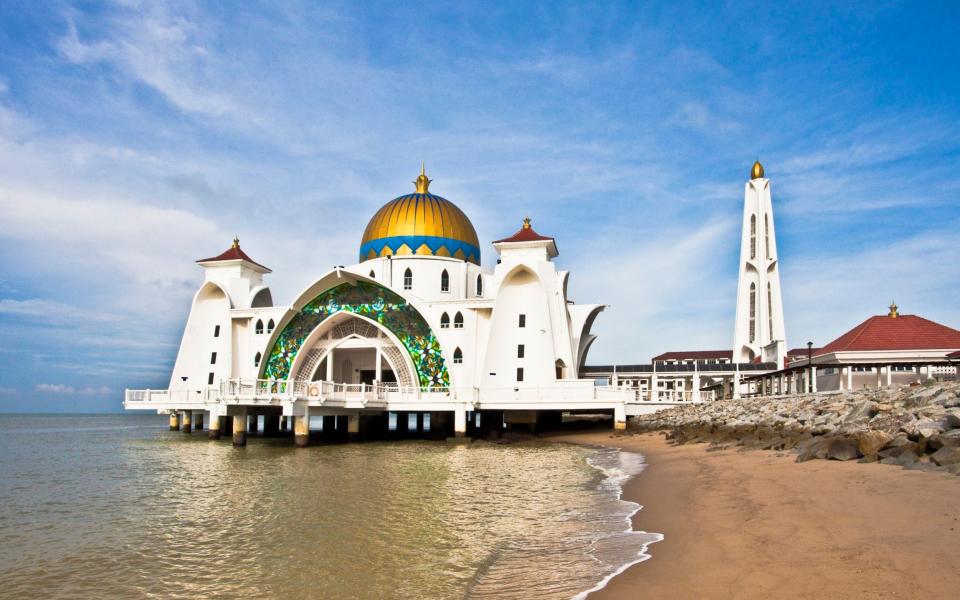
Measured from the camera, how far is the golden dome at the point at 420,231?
3659 centimetres

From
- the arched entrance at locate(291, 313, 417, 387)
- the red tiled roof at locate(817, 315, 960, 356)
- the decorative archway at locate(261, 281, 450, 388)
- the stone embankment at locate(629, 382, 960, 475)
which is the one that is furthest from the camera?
the arched entrance at locate(291, 313, 417, 387)

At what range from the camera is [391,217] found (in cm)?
3747

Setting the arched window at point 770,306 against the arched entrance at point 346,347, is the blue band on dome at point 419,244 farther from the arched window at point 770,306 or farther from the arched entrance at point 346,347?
the arched window at point 770,306


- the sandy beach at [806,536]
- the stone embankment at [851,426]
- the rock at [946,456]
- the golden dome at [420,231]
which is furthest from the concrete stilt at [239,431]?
the rock at [946,456]

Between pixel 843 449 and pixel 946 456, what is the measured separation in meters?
2.04

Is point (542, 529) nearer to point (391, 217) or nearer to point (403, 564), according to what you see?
point (403, 564)

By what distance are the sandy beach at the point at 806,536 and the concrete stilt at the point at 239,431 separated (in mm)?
18610

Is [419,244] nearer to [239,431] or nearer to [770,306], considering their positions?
[239,431]

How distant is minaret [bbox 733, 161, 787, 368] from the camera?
41406mm

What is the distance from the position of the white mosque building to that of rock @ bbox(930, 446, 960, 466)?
1923 centimetres

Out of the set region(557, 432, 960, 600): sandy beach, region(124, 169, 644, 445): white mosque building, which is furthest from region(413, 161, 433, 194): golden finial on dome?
region(557, 432, 960, 600): sandy beach

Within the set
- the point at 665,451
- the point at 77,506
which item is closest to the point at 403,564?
the point at 77,506

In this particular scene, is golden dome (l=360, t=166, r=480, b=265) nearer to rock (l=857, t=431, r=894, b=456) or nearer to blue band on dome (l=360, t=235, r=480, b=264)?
blue band on dome (l=360, t=235, r=480, b=264)

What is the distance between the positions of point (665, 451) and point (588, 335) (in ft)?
64.3
